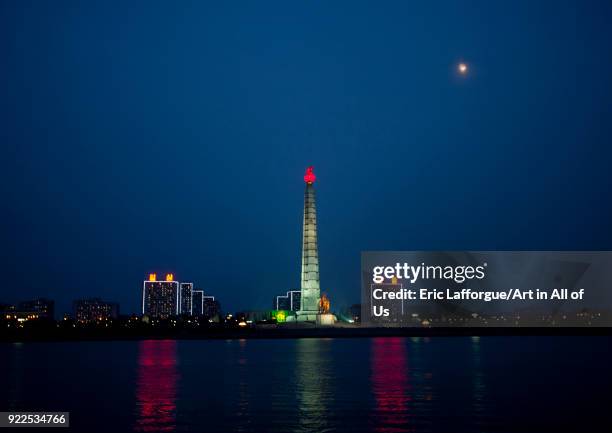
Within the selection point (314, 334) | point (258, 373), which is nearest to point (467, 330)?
point (314, 334)

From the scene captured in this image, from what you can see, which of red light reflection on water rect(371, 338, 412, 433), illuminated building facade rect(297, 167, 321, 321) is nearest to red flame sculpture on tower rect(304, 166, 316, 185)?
illuminated building facade rect(297, 167, 321, 321)

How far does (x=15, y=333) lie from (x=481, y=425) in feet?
308

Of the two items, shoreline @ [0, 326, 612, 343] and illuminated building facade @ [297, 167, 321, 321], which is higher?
illuminated building facade @ [297, 167, 321, 321]

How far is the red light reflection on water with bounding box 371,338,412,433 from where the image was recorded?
21906mm

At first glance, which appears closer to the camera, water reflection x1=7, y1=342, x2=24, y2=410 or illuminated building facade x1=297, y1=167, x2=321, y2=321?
water reflection x1=7, y1=342, x2=24, y2=410

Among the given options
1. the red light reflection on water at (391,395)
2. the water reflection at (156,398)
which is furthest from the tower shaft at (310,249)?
the water reflection at (156,398)

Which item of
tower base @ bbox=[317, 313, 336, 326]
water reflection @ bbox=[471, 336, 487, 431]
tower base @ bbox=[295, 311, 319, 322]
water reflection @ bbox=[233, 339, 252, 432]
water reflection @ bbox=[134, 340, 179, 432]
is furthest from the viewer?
tower base @ bbox=[295, 311, 319, 322]

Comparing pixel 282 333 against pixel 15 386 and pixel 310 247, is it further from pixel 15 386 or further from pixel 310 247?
pixel 15 386

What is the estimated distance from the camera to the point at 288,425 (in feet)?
71.9

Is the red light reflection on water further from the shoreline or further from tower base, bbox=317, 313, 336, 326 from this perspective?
tower base, bbox=317, 313, 336, 326

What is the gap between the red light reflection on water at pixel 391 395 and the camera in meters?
21.9

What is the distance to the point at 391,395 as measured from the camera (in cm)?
2859

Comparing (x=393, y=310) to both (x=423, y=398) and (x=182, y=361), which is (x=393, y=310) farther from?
(x=423, y=398)

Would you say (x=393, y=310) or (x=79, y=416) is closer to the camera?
(x=79, y=416)
